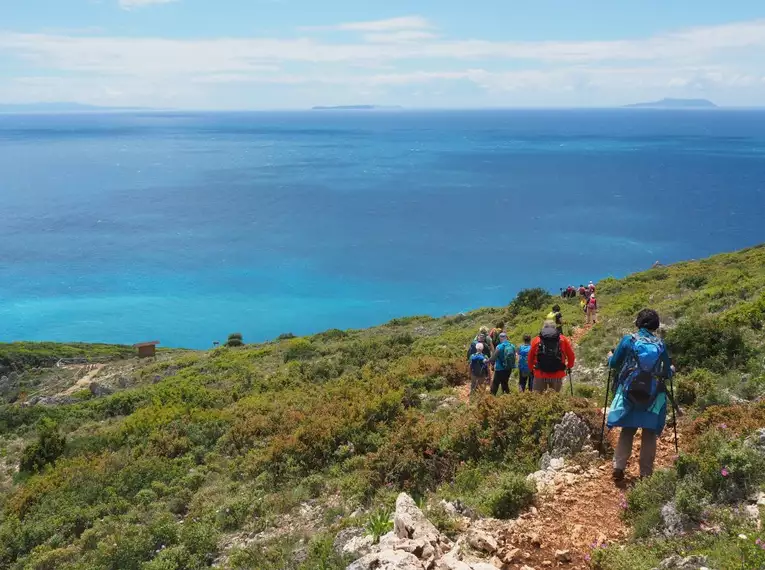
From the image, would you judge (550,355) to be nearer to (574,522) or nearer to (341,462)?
(574,522)

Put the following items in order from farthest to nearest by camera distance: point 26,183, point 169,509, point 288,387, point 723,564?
→ 1. point 26,183
2. point 288,387
3. point 169,509
4. point 723,564

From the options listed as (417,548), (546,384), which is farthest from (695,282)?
(417,548)

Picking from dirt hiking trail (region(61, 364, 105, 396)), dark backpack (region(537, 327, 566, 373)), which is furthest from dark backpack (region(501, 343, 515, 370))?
dirt hiking trail (region(61, 364, 105, 396))

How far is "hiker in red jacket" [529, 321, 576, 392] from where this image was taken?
9.11m

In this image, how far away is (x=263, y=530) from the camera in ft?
29.0

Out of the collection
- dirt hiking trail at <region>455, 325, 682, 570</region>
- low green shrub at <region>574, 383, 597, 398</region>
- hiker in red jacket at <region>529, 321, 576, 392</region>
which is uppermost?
hiker in red jacket at <region>529, 321, 576, 392</region>

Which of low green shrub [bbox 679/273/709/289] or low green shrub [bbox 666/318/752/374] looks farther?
low green shrub [bbox 679/273/709/289]

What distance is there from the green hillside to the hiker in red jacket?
0.54 metres

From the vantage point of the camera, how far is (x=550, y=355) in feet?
30.3

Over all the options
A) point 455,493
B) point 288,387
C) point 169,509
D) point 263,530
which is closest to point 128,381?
point 288,387

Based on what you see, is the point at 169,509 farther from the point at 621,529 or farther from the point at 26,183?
the point at 26,183

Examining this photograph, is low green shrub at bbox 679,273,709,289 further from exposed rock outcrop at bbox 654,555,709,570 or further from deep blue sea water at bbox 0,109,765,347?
deep blue sea water at bbox 0,109,765,347

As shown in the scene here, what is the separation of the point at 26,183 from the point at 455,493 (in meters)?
159

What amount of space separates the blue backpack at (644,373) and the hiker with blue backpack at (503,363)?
4873 millimetres
